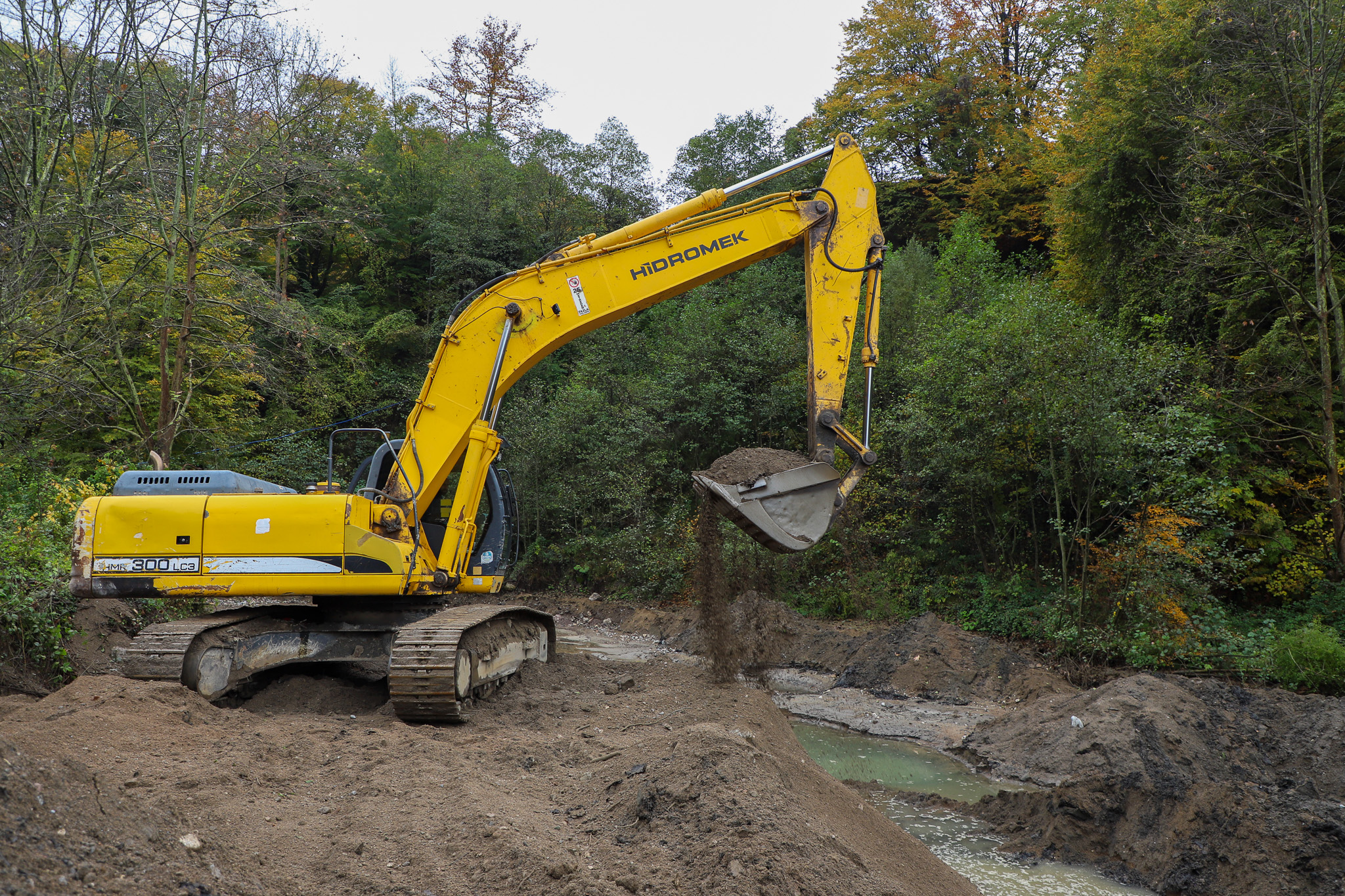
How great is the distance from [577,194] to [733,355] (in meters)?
12.6

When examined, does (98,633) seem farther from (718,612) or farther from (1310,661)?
(1310,661)

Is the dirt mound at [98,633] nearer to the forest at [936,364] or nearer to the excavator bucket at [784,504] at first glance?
the forest at [936,364]

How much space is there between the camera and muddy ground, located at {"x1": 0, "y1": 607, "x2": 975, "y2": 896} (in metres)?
2.99

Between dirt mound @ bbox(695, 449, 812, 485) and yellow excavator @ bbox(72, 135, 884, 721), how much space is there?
0.44 feet

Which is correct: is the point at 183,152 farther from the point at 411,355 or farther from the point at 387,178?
the point at 387,178

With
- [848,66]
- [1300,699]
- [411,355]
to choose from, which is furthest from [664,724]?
[848,66]

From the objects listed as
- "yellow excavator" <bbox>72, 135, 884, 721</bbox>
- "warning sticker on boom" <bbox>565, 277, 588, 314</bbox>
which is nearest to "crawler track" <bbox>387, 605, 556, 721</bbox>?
"yellow excavator" <bbox>72, 135, 884, 721</bbox>

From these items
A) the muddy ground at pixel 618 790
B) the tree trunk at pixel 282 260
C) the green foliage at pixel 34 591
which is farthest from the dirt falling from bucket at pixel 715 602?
the tree trunk at pixel 282 260

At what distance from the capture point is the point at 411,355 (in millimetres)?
26328

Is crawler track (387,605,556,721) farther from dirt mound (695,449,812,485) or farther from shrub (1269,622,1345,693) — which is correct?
shrub (1269,622,1345,693)

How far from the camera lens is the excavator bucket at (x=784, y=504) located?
6547 millimetres

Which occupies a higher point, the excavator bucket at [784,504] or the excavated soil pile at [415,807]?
the excavator bucket at [784,504]

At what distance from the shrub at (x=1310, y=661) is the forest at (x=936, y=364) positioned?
3 cm

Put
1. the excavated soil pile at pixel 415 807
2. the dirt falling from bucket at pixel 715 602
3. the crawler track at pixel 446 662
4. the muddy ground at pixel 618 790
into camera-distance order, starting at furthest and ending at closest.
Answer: the dirt falling from bucket at pixel 715 602 < the crawler track at pixel 446 662 < the muddy ground at pixel 618 790 < the excavated soil pile at pixel 415 807
